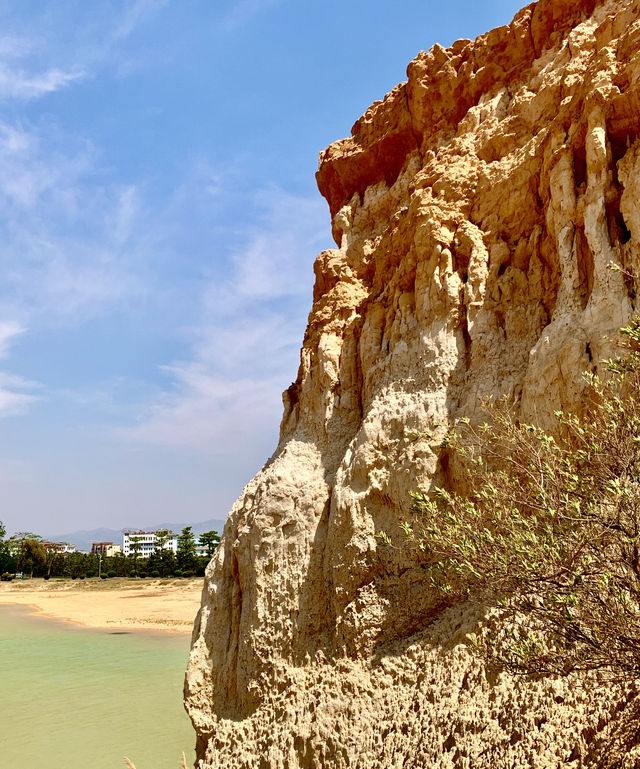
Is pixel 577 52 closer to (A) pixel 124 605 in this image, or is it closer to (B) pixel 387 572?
(B) pixel 387 572

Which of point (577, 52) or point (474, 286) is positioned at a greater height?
point (577, 52)

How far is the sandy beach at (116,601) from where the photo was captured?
34.3 metres

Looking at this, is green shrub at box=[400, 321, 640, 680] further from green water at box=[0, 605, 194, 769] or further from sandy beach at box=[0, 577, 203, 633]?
sandy beach at box=[0, 577, 203, 633]

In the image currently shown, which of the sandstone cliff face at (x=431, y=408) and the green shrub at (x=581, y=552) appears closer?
the green shrub at (x=581, y=552)

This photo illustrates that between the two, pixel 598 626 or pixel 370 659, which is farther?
pixel 370 659

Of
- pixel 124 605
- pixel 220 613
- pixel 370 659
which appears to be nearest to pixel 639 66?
pixel 370 659

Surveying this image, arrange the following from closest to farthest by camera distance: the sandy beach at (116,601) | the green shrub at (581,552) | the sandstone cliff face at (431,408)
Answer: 1. the green shrub at (581,552)
2. the sandstone cliff face at (431,408)
3. the sandy beach at (116,601)

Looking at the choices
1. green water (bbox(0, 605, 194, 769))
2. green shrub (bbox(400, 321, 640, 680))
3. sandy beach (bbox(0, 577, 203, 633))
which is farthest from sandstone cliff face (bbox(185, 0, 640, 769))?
sandy beach (bbox(0, 577, 203, 633))

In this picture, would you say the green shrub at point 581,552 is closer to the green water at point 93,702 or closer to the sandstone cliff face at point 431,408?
the sandstone cliff face at point 431,408

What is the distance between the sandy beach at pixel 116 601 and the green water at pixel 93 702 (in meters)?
3.85

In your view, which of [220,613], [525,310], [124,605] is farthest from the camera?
[124,605]

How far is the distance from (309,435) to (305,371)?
4.79 ft

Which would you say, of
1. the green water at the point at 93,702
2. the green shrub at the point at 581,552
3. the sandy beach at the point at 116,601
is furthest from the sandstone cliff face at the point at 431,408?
the sandy beach at the point at 116,601

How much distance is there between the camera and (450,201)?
9352 mm
